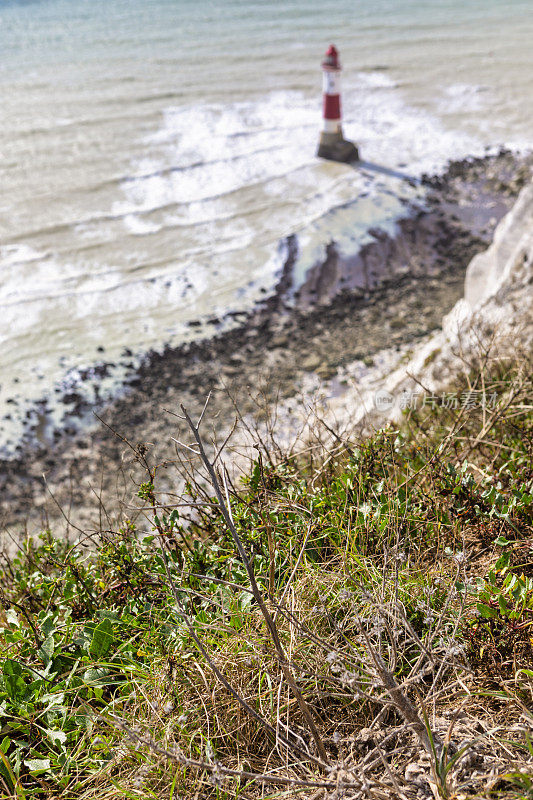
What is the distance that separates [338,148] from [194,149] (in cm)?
278

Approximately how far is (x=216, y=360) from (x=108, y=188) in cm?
534

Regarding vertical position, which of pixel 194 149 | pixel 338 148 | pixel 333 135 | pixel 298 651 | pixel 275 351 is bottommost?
pixel 275 351

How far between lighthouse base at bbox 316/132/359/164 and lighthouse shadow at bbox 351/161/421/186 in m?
0.15

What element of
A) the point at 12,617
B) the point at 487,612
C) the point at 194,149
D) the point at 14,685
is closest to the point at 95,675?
the point at 14,685

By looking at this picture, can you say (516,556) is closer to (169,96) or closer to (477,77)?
(169,96)

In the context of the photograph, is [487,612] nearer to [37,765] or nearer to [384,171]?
[37,765]

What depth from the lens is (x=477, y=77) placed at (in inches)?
593

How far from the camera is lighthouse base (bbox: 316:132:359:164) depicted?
35.3 feet

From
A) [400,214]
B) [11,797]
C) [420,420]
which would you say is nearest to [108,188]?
[400,214]

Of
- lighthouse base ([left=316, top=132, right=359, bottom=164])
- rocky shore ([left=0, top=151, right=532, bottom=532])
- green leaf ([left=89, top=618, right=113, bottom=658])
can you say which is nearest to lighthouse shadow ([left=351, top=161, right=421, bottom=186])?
lighthouse base ([left=316, top=132, right=359, bottom=164])

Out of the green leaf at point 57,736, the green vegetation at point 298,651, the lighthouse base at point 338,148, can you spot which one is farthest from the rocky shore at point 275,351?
the green leaf at point 57,736

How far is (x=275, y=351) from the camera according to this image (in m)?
7.07

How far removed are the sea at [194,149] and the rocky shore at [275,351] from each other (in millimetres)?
310

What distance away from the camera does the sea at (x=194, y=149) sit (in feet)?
26.2
